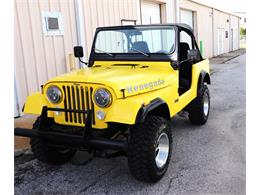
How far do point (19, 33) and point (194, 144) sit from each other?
4097mm

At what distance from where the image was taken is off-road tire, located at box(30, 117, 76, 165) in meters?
3.66

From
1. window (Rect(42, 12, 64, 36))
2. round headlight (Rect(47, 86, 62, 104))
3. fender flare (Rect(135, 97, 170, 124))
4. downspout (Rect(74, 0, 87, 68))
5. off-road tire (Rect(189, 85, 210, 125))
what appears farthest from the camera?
downspout (Rect(74, 0, 87, 68))

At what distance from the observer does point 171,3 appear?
13.4 metres

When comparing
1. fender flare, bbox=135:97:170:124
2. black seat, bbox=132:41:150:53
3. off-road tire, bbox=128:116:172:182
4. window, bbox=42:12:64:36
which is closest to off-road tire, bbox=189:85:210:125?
black seat, bbox=132:41:150:53

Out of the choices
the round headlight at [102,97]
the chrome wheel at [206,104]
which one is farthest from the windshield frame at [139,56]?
the chrome wheel at [206,104]

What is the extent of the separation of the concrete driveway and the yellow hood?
1047 mm

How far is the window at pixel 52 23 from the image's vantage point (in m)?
6.79

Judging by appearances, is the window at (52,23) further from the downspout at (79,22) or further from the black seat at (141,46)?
the black seat at (141,46)

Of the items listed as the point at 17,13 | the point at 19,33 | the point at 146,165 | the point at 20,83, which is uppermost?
the point at 17,13

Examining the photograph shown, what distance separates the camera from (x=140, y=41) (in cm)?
447

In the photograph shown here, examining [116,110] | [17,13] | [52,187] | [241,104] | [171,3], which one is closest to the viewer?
[116,110]

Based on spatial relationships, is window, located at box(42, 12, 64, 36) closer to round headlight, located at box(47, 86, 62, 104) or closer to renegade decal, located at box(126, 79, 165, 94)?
round headlight, located at box(47, 86, 62, 104)

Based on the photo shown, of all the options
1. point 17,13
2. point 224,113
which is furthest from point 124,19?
point 224,113
